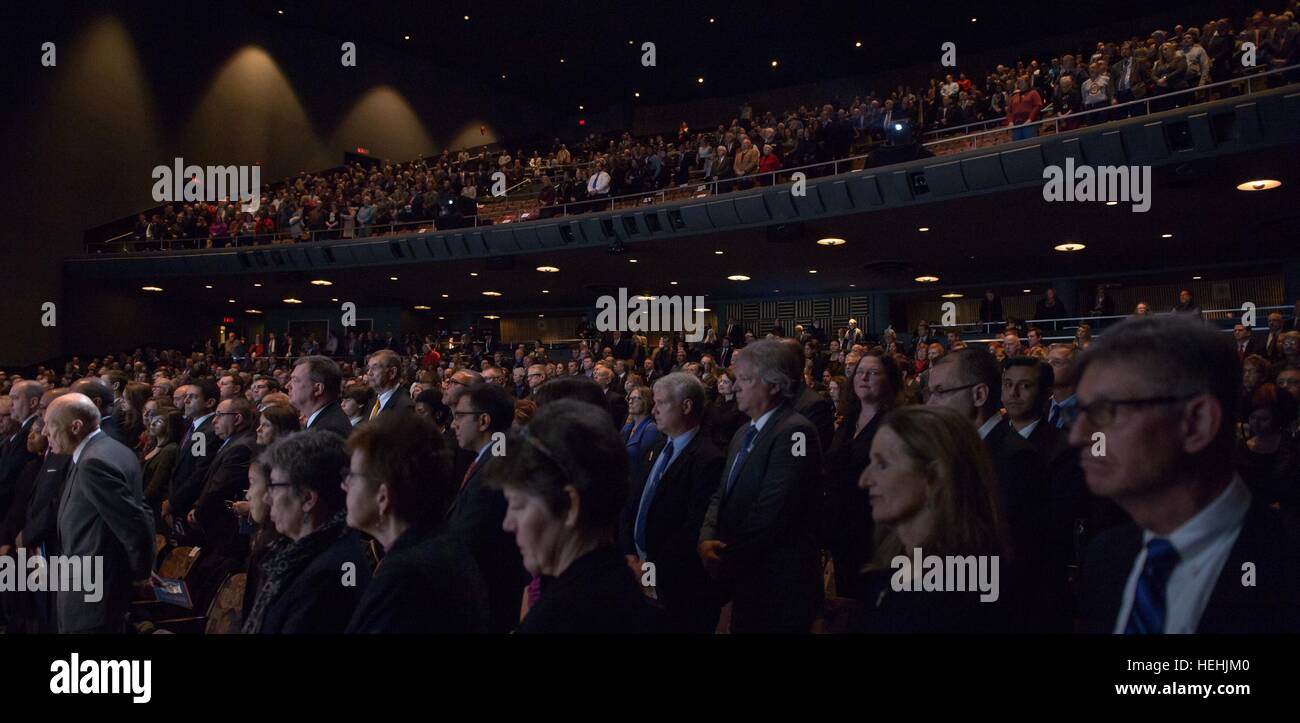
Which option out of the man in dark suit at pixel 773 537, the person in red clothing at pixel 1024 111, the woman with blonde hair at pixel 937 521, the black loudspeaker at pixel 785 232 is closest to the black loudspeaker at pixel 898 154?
the person in red clothing at pixel 1024 111

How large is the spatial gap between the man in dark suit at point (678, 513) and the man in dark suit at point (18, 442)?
3.34 m

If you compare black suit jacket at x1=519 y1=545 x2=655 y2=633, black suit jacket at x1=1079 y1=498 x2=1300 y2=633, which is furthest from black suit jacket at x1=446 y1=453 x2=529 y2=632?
black suit jacket at x1=1079 y1=498 x2=1300 y2=633

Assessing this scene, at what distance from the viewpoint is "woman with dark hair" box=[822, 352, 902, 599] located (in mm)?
2992

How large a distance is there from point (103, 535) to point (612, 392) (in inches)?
129

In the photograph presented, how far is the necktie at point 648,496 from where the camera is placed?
307 cm

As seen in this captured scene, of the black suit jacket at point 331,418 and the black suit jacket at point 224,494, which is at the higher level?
the black suit jacket at point 331,418

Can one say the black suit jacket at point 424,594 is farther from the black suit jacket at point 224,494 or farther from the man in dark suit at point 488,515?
the black suit jacket at point 224,494

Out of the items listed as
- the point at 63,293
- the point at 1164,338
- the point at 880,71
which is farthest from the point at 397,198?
the point at 1164,338

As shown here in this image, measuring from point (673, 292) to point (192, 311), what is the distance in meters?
12.6

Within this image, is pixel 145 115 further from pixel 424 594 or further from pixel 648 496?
pixel 424 594

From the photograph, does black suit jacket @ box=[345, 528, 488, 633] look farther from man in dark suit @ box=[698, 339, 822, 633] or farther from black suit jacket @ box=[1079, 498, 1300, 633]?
black suit jacket @ box=[1079, 498, 1300, 633]

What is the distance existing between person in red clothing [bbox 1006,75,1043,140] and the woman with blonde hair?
352 inches

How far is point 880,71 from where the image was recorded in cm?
1972
